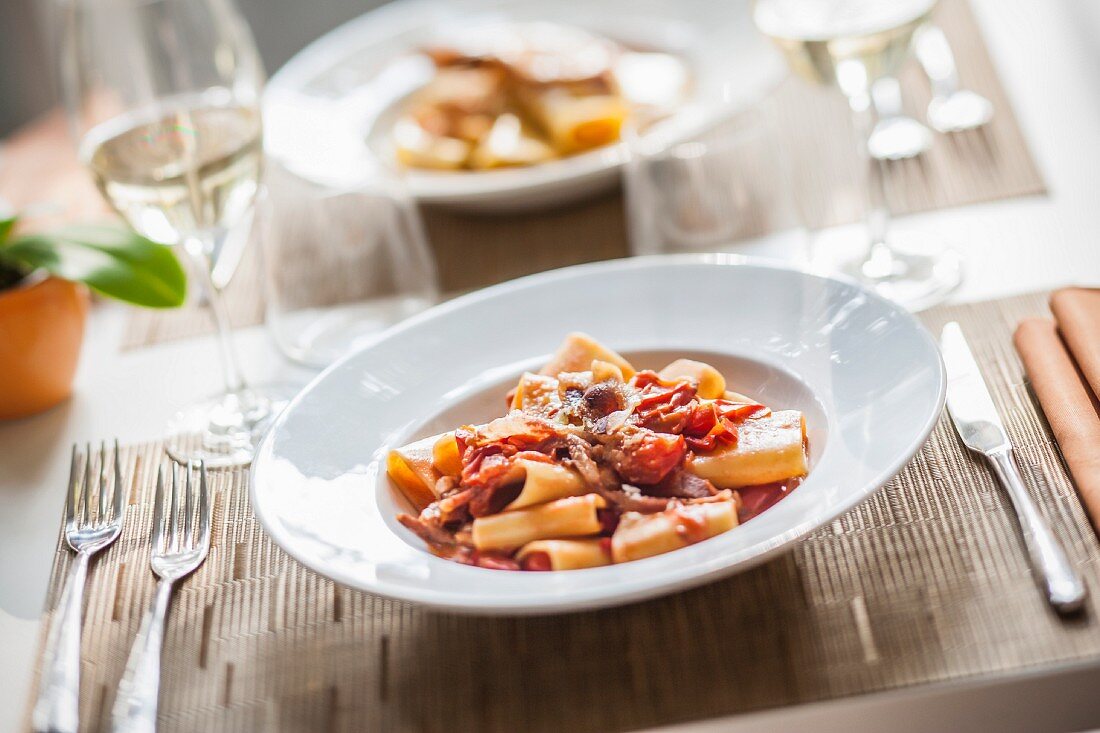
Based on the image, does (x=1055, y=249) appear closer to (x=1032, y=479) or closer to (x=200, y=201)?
(x=1032, y=479)

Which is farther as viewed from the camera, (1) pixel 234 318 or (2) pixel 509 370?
(1) pixel 234 318

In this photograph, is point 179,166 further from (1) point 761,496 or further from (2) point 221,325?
(1) point 761,496

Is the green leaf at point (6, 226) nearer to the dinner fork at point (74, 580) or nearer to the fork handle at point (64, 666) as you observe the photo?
the dinner fork at point (74, 580)

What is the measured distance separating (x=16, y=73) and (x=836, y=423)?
13.1 ft

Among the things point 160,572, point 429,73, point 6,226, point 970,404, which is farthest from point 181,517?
point 429,73

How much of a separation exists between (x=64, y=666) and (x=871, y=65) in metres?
1.22

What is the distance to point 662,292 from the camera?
1.40m

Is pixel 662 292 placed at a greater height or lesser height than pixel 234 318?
greater

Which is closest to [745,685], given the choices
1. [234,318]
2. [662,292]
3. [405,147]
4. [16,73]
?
[662,292]

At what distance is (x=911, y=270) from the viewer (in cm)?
158

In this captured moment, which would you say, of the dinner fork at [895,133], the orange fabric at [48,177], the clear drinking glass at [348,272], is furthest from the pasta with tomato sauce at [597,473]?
the orange fabric at [48,177]

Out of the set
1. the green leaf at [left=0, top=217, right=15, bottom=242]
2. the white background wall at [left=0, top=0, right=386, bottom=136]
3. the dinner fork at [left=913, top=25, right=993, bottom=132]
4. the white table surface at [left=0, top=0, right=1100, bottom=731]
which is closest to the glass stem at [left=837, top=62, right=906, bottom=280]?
the white table surface at [left=0, top=0, right=1100, bottom=731]

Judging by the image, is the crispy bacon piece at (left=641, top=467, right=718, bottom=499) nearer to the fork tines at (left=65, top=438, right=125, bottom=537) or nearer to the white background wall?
the fork tines at (left=65, top=438, right=125, bottom=537)

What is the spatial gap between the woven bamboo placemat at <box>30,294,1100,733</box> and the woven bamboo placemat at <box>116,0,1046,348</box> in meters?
0.69
